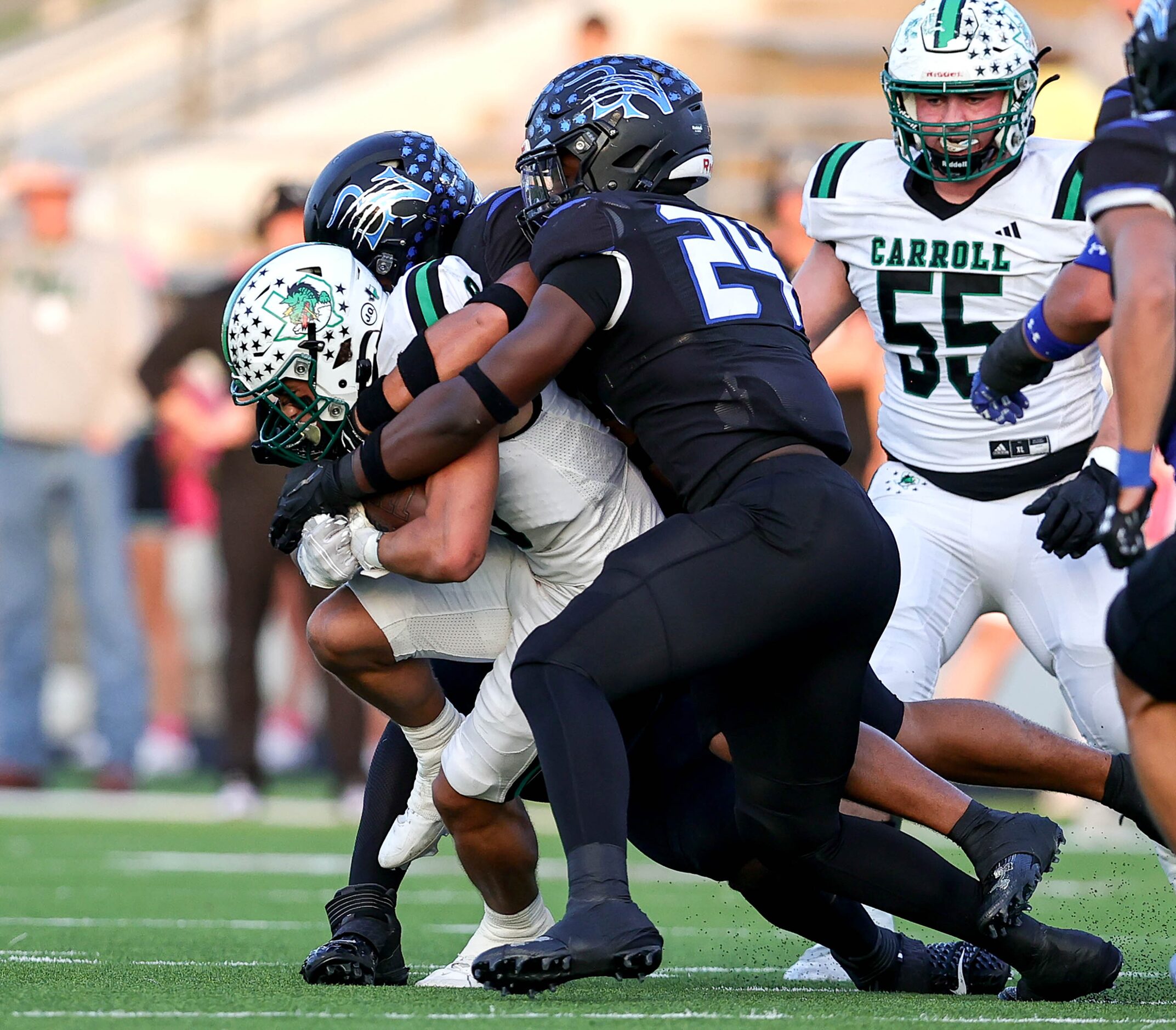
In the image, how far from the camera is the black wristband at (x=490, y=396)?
345 centimetres

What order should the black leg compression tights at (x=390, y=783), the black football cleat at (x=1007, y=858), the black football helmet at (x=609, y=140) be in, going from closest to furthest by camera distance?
1. the black football cleat at (x=1007, y=858)
2. the black football helmet at (x=609, y=140)
3. the black leg compression tights at (x=390, y=783)

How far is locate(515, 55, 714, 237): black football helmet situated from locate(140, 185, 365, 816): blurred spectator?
13.5 feet

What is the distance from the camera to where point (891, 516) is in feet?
14.6

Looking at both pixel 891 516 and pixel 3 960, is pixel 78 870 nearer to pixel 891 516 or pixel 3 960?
pixel 3 960

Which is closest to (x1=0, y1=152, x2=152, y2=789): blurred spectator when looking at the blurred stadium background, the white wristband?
the blurred stadium background

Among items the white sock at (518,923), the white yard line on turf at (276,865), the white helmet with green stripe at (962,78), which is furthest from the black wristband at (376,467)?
the white yard line on turf at (276,865)

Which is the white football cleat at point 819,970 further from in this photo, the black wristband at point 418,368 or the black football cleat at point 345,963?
the black wristband at point 418,368

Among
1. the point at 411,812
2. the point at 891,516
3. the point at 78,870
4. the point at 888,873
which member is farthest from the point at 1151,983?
the point at 78,870

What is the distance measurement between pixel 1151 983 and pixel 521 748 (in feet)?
4.42

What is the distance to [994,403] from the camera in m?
3.53

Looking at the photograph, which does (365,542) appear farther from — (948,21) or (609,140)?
(948,21)

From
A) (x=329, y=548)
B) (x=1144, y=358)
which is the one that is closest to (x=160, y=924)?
(x=329, y=548)

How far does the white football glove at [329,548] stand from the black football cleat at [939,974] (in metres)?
1.28

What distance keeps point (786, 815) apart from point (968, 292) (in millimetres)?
1355
